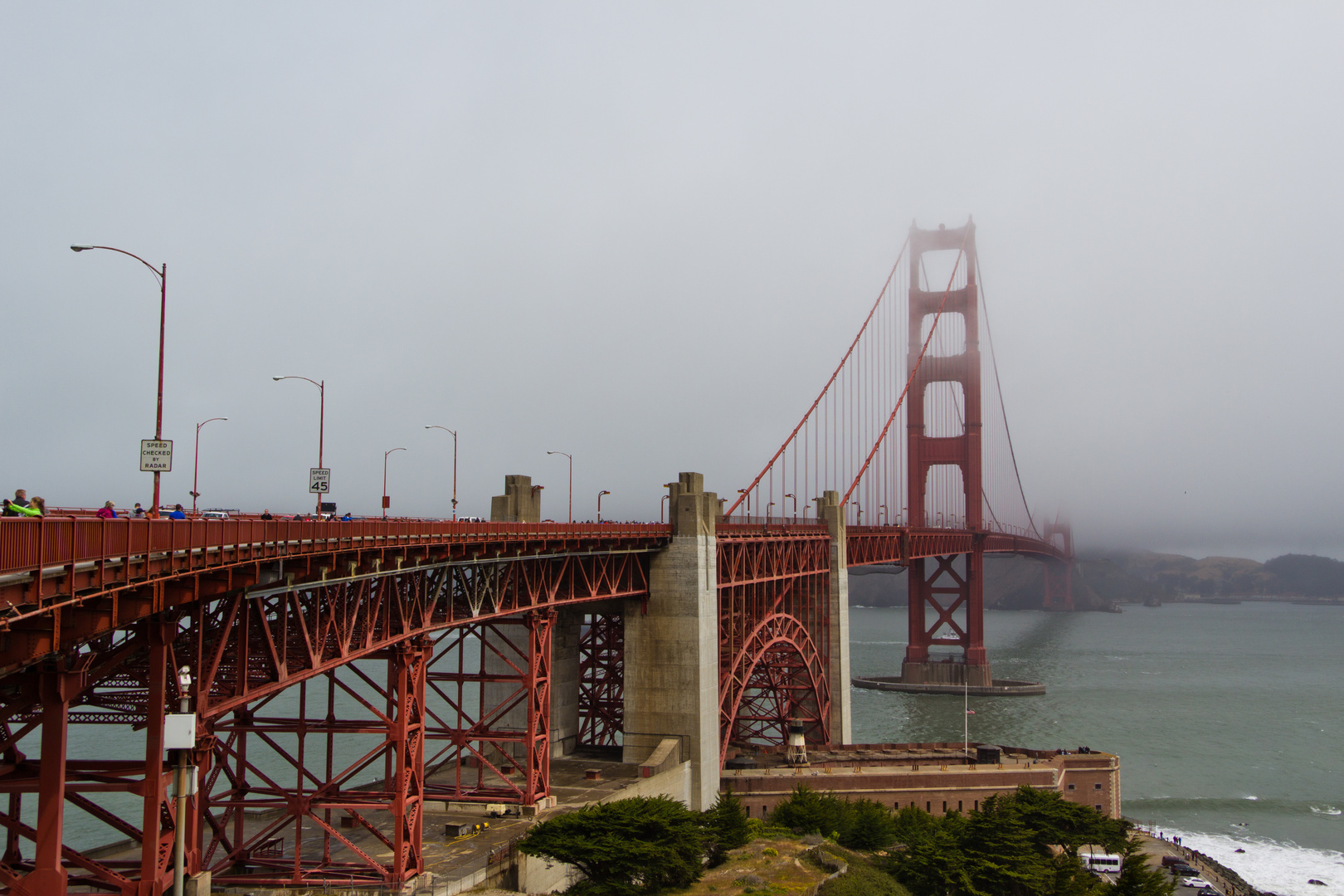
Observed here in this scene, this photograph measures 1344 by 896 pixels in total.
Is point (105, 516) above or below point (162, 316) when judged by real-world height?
below

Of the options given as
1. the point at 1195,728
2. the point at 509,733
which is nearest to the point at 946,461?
the point at 1195,728

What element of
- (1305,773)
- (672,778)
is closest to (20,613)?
(672,778)

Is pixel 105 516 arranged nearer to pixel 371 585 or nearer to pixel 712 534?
pixel 371 585

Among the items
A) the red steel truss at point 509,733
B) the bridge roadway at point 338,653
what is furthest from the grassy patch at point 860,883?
the red steel truss at point 509,733

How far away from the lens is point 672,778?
38.4 meters

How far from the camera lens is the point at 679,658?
135ft

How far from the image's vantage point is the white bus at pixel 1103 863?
41500 mm

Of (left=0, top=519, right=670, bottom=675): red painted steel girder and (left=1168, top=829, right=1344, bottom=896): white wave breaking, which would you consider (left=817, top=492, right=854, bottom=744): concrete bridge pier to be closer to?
(left=1168, top=829, right=1344, bottom=896): white wave breaking

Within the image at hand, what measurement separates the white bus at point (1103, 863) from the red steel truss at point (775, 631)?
1397cm

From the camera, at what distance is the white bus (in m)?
41.5

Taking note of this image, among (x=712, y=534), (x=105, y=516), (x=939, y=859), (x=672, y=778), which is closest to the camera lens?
(x=105, y=516)

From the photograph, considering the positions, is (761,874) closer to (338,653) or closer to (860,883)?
(860,883)

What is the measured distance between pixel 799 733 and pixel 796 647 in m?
4.49

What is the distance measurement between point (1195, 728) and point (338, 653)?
70827 mm
